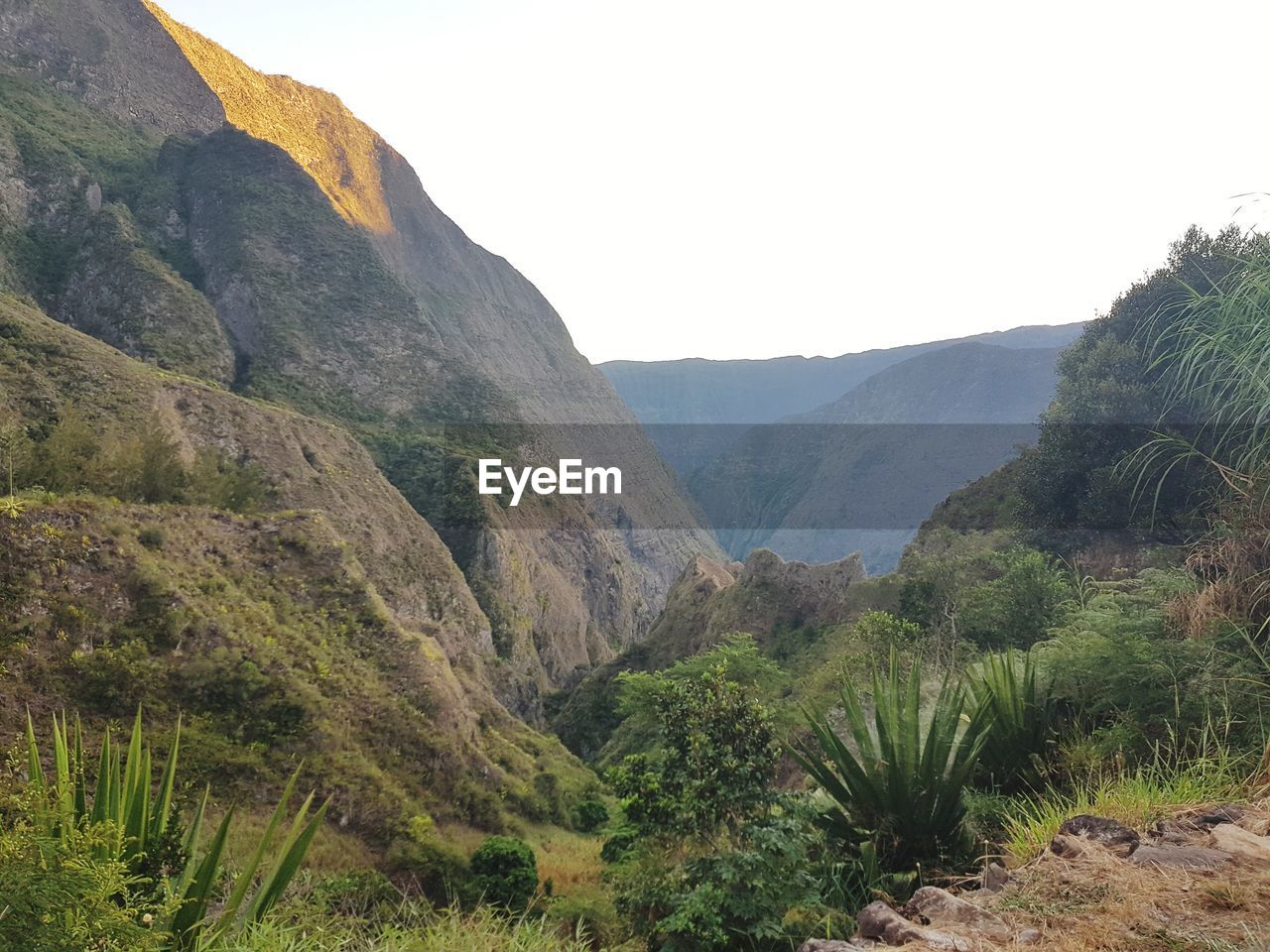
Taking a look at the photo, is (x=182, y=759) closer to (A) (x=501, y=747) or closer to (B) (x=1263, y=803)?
(A) (x=501, y=747)

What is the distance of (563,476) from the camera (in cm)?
8456

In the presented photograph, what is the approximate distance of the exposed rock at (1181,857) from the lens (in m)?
3.17

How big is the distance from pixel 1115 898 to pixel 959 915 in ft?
1.94

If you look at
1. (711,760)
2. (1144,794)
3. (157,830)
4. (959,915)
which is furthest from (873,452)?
(157,830)

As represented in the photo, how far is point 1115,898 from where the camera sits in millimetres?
2975

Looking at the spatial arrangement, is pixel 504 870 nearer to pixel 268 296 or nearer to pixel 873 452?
pixel 268 296

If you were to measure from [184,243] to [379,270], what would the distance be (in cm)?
1750

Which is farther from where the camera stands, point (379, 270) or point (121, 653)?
point (379, 270)

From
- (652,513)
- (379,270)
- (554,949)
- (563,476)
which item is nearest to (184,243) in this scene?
A: (379,270)

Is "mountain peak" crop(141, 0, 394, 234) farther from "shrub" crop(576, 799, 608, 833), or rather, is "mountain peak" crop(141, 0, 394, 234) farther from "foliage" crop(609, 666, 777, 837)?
"foliage" crop(609, 666, 777, 837)

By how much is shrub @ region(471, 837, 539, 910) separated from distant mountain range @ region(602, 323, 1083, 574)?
2951 inches

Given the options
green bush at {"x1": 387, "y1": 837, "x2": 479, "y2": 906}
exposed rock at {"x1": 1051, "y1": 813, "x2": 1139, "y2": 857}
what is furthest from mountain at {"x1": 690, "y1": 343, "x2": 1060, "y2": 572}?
exposed rock at {"x1": 1051, "y1": 813, "x2": 1139, "y2": 857}

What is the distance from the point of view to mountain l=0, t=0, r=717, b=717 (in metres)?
56.2

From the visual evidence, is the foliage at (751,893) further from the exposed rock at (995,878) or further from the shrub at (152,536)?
the shrub at (152,536)
